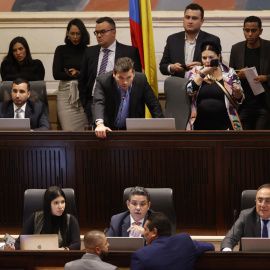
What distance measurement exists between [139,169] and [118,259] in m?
1.47

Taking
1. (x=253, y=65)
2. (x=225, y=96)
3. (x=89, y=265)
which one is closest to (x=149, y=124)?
(x=225, y=96)

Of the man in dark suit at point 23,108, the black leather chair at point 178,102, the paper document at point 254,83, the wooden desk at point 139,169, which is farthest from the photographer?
the paper document at point 254,83

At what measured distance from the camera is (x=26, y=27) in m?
7.59

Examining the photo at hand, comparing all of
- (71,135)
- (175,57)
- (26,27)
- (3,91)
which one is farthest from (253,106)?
(26,27)

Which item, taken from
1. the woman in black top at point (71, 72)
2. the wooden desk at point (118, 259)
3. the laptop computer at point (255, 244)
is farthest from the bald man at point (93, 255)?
the woman in black top at point (71, 72)

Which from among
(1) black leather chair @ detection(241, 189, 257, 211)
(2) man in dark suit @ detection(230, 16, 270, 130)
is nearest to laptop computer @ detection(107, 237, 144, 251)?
(1) black leather chair @ detection(241, 189, 257, 211)

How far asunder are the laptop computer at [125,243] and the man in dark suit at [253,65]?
94.5 inches

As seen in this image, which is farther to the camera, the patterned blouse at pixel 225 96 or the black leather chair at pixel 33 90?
the black leather chair at pixel 33 90

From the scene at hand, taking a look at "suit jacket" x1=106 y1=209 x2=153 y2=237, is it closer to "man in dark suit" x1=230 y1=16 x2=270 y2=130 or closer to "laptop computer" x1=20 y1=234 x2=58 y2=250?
"laptop computer" x1=20 y1=234 x2=58 y2=250

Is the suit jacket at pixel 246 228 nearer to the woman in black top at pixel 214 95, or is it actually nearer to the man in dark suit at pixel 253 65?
the woman in black top at pixel 214 95

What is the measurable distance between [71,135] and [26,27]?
8.47ft

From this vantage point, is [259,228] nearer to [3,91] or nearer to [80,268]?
[80,268]

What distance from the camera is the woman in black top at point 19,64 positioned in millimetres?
6504

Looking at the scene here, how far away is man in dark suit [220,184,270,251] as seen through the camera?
4.50m
